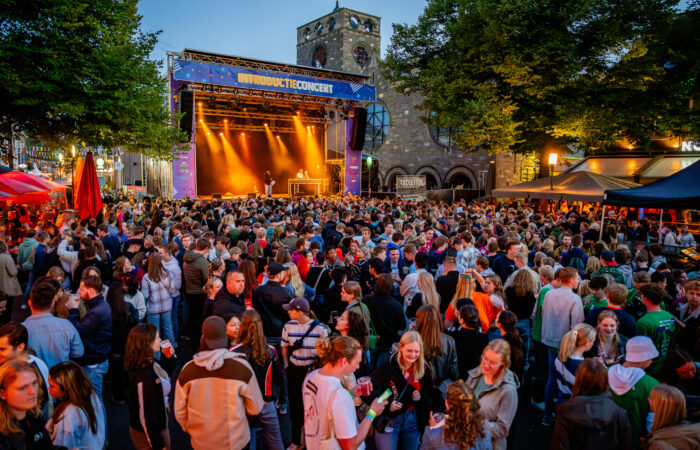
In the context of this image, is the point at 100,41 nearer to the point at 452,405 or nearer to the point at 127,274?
the point at 127,274

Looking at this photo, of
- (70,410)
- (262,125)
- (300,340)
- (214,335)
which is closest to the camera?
(70,410)

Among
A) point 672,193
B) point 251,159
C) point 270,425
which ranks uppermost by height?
point 251,159

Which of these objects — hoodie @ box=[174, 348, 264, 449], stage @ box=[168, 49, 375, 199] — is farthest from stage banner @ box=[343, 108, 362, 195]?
hoodie @ box=[174, 348, 264, 449]

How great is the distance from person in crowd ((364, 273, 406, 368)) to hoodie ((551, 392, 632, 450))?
2.00 m

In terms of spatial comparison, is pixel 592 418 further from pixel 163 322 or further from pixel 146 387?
pixel 163 322

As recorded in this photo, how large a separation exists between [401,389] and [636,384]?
1725mm

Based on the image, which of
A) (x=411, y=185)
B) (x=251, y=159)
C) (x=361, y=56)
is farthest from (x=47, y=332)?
(x=361, y=56)

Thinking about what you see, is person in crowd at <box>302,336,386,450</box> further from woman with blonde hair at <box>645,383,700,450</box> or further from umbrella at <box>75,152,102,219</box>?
umbrella at <box>75,152,102,219</box>

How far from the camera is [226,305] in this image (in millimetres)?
4504

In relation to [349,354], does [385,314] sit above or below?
below

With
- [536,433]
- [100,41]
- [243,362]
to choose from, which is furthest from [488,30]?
[243,362]

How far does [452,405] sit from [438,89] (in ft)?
63.6

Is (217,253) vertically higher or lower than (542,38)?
lower

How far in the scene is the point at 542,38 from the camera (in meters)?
17.6
